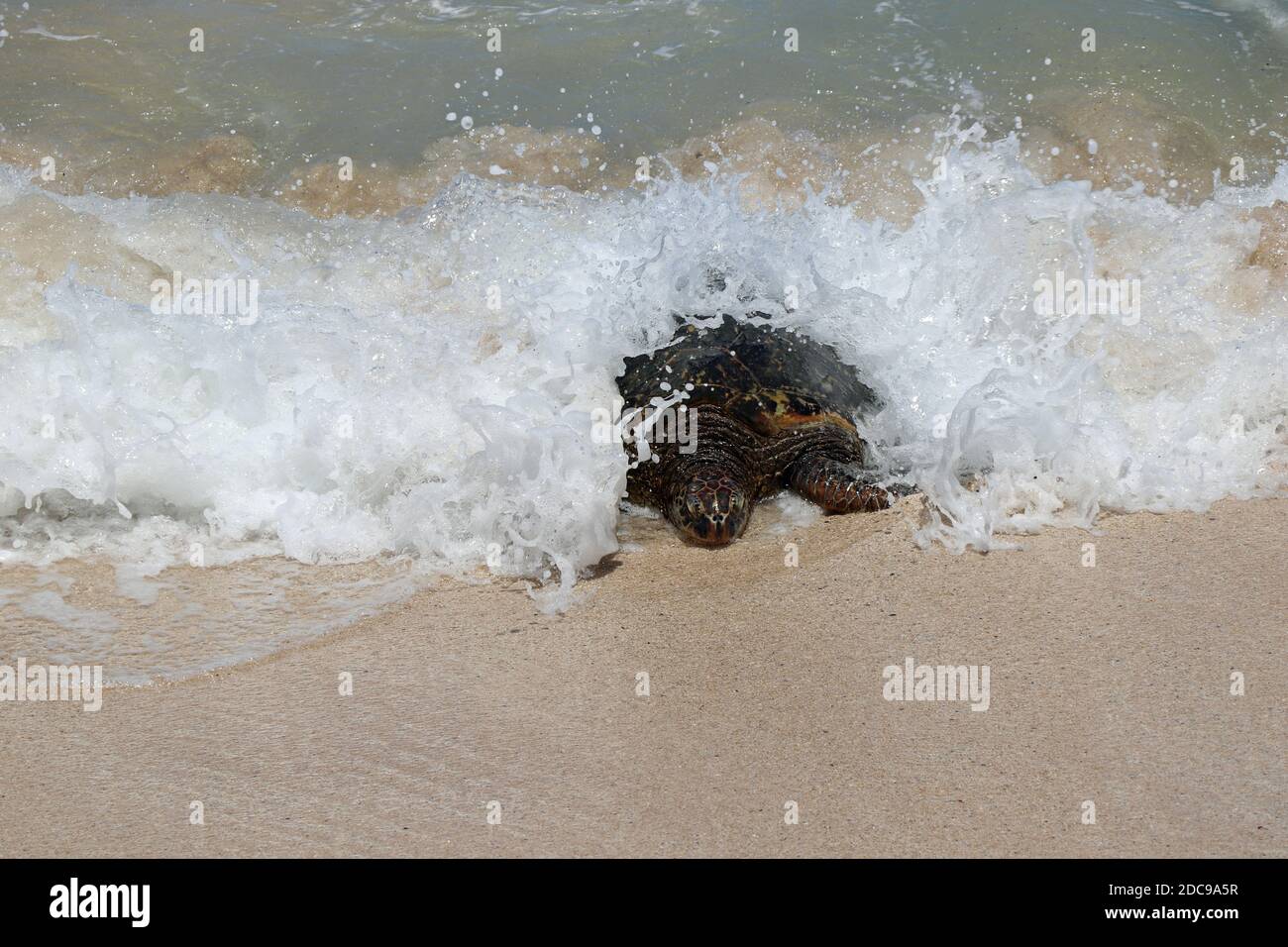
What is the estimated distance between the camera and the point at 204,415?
4832 mm

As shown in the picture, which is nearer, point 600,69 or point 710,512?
point 710,512

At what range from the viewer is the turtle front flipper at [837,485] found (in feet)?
14.8

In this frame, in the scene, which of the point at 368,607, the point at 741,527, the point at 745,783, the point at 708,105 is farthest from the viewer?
the point at 708,105

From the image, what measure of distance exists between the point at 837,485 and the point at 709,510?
583mm

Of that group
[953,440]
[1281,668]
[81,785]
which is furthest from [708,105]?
[81,785]

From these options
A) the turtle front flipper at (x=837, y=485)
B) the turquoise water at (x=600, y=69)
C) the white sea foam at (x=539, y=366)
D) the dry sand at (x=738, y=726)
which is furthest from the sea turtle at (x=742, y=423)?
the turquoise water at (x=600, y=69)

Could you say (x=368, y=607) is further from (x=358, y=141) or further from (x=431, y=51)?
(x=431, y=51)

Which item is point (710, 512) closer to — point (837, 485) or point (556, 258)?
point (837, 485)

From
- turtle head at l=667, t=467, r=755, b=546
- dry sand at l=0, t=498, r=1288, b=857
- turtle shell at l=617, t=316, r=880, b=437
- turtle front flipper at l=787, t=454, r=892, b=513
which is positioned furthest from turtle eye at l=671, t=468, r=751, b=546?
turtle shell at l=617, t=316, r=880, b=437

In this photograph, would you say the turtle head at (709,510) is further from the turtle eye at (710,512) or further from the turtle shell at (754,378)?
the turtle shell at (754,378)

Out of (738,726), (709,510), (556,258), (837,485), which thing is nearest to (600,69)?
(556,258)

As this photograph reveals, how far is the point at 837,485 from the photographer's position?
4.56m

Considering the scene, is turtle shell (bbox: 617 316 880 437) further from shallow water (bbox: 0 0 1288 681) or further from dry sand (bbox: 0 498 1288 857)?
dry sand (bbox: 0 498 1288 857)

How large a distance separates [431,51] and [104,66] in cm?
232
